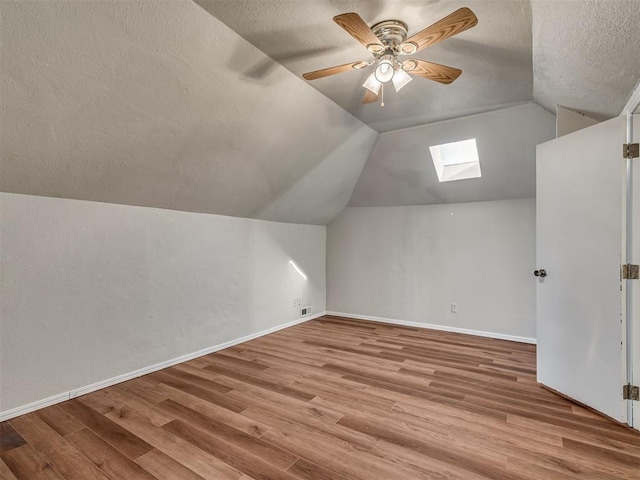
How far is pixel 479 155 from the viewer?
3850mm

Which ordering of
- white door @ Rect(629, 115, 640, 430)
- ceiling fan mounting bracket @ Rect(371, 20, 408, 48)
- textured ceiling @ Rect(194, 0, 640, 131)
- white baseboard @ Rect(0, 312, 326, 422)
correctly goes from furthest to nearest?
white baseboard @ Rect(0, 312, 326, 422) → white door @ Rect(629, 115, 640, 430) → ceiling fan mounting bracket @ Rect(371, 20, 408, 48) → textured ceiling @ Rect(194, 0, 640, 131)

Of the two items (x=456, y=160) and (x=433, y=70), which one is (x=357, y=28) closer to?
(x=433, y=70)

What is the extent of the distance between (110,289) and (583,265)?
3749mm

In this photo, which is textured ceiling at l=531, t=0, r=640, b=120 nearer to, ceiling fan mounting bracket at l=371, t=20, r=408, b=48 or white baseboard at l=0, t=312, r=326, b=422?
ceiling fan mounting bracket at l=371, t=20, r=408, b=48

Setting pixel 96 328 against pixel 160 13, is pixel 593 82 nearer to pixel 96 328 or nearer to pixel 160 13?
pixel 160 13

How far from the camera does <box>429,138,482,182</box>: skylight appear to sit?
4117mm

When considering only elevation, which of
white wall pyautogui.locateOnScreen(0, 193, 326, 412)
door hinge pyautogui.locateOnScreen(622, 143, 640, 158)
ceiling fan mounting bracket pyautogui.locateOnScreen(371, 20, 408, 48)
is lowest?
white wall pyautogui.locateOnScreen(0, 193, 326, 412)

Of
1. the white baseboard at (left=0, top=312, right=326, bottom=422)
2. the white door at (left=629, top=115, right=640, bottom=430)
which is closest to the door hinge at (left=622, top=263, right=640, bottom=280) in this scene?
the white door at (left=629, top=115, right=640, bottom=430)

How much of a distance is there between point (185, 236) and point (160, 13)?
6.90 ft

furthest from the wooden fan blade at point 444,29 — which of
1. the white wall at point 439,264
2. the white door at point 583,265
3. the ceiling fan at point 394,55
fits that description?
the white wall at point 439,264

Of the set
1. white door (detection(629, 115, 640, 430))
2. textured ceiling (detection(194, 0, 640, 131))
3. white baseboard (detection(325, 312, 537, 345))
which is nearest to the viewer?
textured ceiling (detection(194, 0, 640, 131))

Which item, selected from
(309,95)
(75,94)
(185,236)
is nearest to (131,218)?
(185,236)

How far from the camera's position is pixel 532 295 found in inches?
159

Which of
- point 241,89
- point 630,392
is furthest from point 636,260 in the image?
point 241,89
